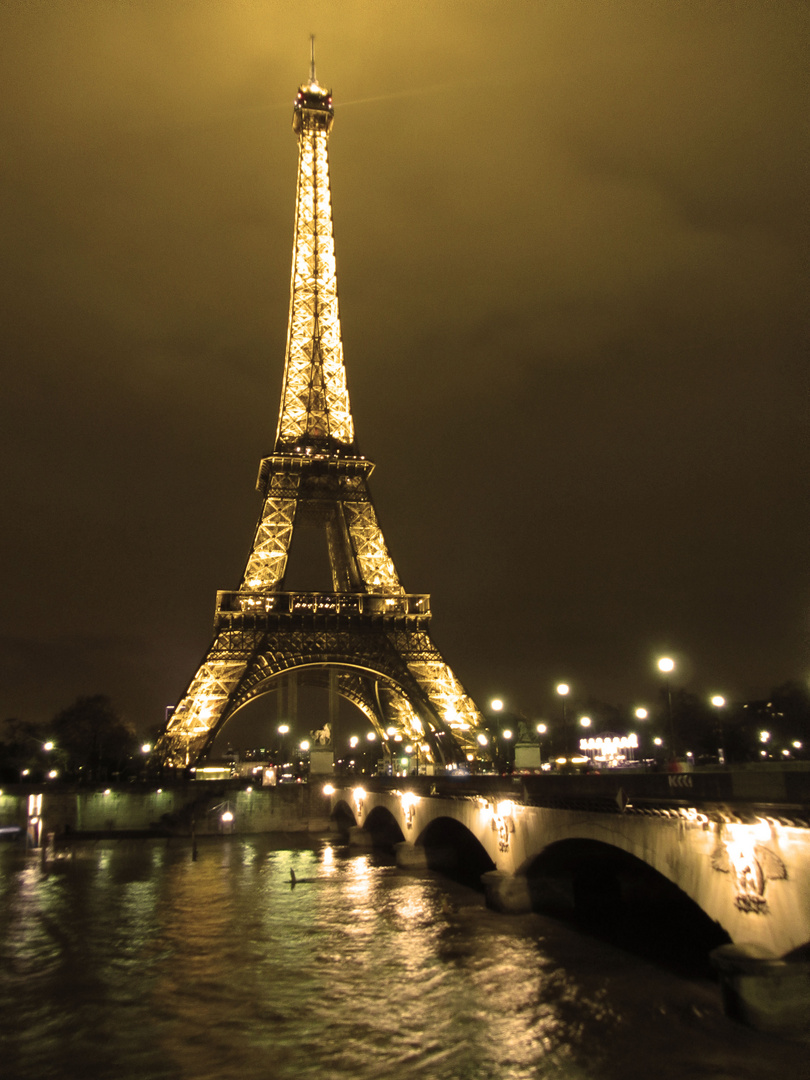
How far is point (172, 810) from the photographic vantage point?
198ft

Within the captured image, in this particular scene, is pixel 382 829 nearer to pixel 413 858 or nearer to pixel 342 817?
pixel 342 817

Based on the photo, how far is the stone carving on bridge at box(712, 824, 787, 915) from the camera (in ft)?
46.4

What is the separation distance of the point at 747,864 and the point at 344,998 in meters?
9.82

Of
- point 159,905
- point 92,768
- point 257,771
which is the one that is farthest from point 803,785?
point 92,768

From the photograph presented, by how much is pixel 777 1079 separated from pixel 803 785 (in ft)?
14.4

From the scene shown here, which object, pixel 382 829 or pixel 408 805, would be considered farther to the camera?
pixel 382 829

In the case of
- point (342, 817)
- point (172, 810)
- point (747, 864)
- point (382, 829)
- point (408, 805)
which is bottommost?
point (382, 829)

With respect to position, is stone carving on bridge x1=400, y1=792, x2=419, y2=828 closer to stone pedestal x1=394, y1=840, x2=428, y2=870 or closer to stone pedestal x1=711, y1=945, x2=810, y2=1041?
stone pedestal x1=394, y1=840, x2=428, y2=870

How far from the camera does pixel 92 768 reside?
88.3 m

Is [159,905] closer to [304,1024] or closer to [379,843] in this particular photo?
[304,1024]

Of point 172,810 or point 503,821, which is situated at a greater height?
point 503,821

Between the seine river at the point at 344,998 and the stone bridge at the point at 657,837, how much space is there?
1.74 meters

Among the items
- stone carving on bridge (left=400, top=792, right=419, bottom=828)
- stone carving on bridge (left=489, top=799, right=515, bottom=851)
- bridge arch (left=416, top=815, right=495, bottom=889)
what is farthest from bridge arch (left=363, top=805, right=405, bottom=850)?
stone carving on bridge (left=489, top=799, right=515, bottom=851)

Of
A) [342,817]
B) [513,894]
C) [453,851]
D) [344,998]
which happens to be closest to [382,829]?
[342,817]
